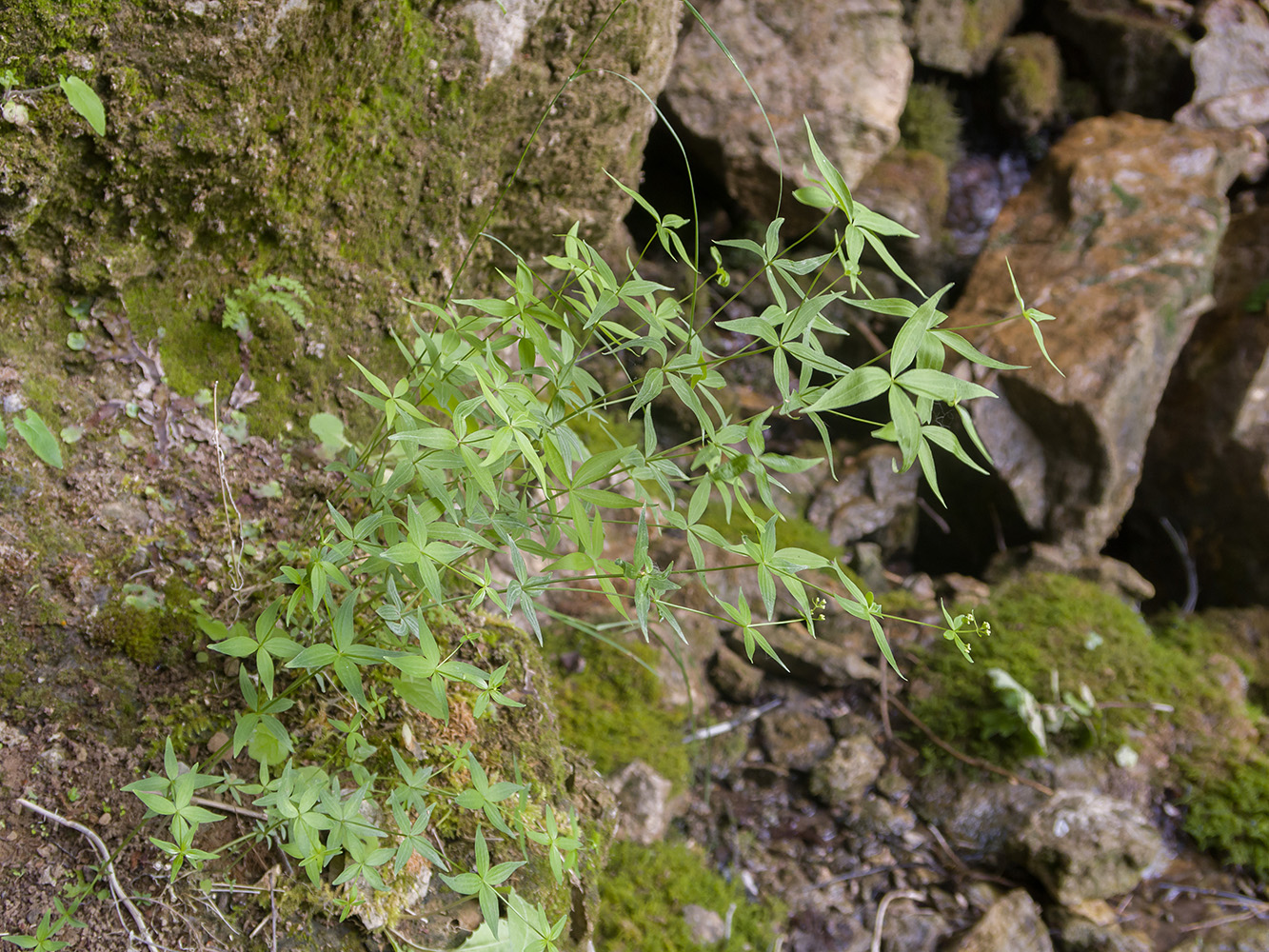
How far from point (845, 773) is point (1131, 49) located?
20.5 feet

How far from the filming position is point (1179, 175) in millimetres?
5098

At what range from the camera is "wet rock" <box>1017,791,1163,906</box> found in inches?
120

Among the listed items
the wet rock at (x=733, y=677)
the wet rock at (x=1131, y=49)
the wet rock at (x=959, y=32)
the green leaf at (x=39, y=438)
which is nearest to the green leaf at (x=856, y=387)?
the green leaf at (x=39, y=438)

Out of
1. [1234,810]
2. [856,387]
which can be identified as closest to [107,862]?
[856,387]

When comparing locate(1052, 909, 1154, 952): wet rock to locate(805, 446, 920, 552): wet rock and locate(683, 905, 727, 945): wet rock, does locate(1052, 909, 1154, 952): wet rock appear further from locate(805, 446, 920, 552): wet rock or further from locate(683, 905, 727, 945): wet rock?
locate(805, 446, 920, 552): wet rock

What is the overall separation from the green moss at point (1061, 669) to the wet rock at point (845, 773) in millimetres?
391

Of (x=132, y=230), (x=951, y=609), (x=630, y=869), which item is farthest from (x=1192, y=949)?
(x=132, y=230)

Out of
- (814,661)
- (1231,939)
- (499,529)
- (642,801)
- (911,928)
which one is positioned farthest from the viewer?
(814,661)

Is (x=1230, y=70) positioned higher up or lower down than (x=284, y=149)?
higher up

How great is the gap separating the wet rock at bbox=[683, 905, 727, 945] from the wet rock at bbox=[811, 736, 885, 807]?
2.73 ft

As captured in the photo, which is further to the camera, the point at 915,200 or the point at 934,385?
the point at 915,200

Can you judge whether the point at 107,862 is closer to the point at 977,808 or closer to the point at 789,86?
the point at 977,808

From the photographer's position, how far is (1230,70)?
19.7 feet

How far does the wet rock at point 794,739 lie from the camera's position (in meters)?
3.38
